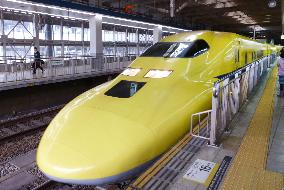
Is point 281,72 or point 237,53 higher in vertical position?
point 237,53

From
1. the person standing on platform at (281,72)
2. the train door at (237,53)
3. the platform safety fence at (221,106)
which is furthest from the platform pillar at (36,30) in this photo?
the platform safety fence at (221,106)

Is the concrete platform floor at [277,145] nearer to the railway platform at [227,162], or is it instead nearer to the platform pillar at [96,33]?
the railway platform at [227,162]

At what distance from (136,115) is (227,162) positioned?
173 cm

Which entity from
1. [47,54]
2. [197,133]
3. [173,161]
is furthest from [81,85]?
[173,161]

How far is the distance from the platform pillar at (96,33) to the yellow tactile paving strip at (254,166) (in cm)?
1412

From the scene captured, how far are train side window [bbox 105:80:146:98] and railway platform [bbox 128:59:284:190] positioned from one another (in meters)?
1.46

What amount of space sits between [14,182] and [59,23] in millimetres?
20650

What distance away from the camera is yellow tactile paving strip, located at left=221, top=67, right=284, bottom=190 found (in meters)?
4.10

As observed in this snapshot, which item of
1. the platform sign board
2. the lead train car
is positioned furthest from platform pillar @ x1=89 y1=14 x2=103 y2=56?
the platform sign board

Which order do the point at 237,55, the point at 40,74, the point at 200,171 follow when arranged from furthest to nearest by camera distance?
the point at 40,74 → the point at 237,55 → the point at 200,171

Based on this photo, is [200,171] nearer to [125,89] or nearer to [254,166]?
[254,166]

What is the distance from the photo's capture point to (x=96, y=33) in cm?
1934

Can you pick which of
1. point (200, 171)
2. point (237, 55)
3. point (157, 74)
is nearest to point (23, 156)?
point (157, 74)

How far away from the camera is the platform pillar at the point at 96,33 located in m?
18.9
